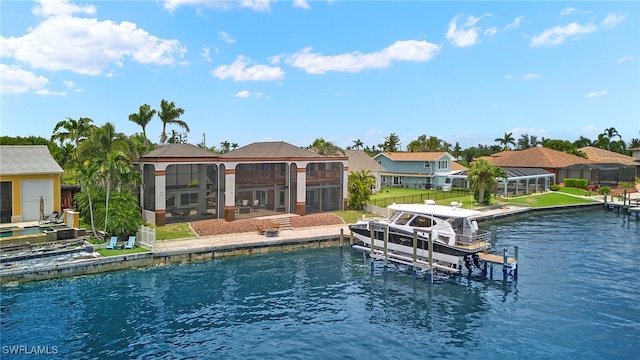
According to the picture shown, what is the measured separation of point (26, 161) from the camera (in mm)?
35312

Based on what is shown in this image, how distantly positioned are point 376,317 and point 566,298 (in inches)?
428

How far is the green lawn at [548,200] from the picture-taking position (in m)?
59.5

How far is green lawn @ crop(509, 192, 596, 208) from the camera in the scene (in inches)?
2343

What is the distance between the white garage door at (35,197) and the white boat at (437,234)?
81.5 ft

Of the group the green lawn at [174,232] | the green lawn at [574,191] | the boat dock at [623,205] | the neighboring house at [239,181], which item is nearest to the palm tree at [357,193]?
the neighboring house at [239,181]

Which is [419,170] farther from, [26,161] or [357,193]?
[26,161]

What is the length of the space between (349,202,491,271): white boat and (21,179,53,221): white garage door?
24.8m

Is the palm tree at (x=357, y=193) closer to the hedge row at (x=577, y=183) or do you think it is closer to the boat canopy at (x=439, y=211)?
the boat canopy at (x=439, y=211)

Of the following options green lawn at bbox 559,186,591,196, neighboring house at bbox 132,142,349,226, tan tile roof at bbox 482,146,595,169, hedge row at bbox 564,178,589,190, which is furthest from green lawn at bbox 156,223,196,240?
hedge row at bbox 564,178,589,190

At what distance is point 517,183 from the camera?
6650 centimetres

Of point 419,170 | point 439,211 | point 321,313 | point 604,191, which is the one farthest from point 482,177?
point 321,313

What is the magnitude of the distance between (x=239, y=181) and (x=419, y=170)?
3479cm

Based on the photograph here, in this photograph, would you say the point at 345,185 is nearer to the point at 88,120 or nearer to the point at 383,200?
the point at 383,200

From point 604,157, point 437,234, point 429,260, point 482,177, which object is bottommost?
point 429,260
